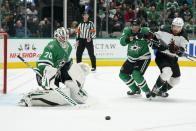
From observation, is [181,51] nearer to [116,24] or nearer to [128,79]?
[128,79]

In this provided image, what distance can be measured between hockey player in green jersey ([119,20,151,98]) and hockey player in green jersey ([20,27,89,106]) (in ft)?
2.79

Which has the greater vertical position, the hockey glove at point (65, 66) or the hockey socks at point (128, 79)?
the hockey glove at point (65, 66)

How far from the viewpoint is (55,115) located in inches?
209

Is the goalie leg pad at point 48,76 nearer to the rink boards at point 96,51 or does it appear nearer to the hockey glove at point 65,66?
the hockey glove at point 65,66

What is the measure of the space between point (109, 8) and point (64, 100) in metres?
7.81

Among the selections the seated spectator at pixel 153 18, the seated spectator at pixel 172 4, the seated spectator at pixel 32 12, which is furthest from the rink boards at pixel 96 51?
the seated spectator at pixel 172 4

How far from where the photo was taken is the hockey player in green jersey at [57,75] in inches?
227

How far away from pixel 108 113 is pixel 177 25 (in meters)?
1.59

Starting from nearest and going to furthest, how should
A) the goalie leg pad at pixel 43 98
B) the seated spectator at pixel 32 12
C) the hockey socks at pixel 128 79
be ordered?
the goalie leg pad at pixel 43 98
the hockey socks at pixel 128 79
the seated spectator at pixel 32 12

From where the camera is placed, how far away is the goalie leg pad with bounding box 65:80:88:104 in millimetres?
6070

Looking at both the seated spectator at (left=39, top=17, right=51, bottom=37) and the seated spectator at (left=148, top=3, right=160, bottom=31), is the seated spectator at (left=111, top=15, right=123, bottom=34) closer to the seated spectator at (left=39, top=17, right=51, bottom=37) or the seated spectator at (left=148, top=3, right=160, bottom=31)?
the seated spectator at (left=148, top=3, right=160, bottom=31)

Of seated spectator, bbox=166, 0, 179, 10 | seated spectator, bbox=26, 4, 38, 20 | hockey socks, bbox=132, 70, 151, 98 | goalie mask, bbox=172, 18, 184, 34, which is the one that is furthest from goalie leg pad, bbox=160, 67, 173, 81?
seated spectator, bbox=166, 0, 179, 10

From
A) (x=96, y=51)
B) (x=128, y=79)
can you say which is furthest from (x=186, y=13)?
(x=128, y=79)

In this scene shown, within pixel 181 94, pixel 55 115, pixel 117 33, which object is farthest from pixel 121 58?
pixel 55 115
